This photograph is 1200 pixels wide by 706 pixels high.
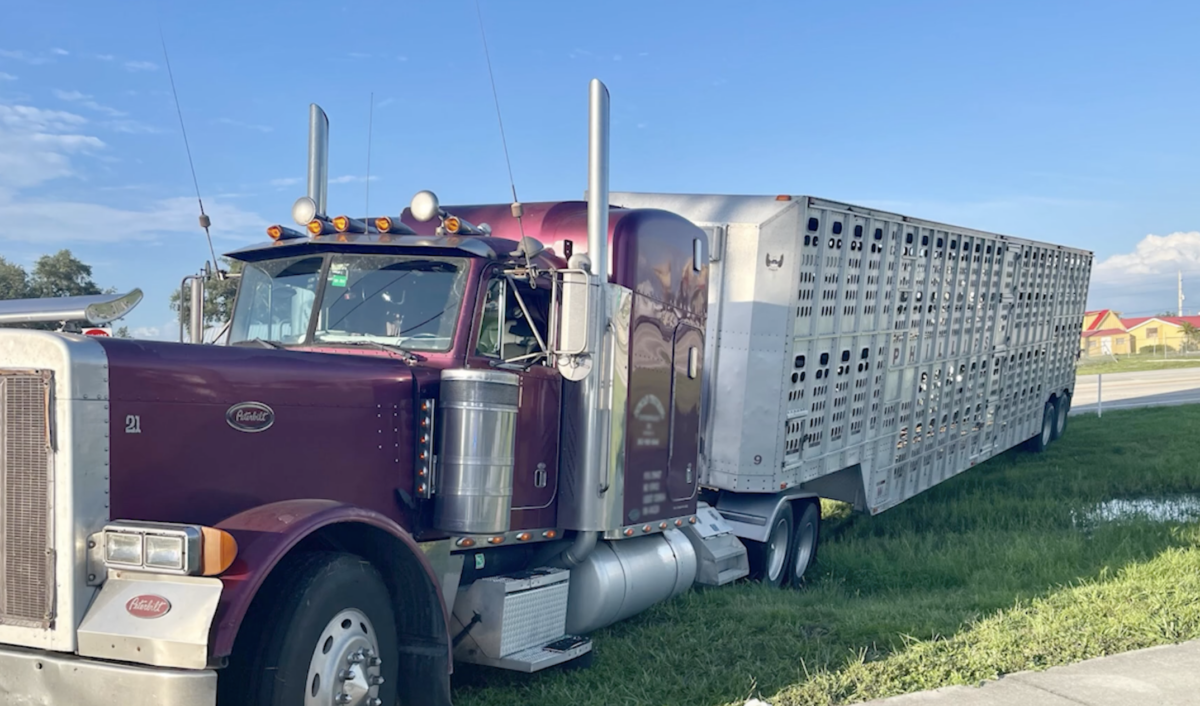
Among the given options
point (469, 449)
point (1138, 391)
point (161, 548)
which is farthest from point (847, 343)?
point (1138, 391)

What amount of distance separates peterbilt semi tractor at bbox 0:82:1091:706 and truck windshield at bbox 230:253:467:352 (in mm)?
14

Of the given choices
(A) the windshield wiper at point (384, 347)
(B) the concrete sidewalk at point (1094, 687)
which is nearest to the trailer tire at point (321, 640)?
(A) the windshield wiper at point (384, 347)

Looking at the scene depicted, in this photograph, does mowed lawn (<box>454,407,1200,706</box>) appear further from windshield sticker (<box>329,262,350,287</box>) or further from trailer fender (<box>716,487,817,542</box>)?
windshield sticker (<box>329,262,350,287</box>)

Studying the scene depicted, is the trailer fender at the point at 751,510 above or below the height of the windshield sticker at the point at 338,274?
below

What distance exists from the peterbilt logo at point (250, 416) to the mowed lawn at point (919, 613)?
1941 millimetres

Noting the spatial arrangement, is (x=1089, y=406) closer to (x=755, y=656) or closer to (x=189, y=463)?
(x=755, y=656)

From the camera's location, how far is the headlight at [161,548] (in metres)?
3.61

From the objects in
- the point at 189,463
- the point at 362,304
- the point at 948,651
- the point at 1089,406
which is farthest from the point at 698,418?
the point at 1089,406

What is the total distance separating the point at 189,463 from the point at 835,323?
628cm

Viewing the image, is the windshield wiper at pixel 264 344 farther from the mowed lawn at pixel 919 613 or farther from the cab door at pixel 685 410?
the cab door at pixel 685 410

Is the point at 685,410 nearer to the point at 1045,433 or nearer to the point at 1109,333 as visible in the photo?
the point at 1045,433

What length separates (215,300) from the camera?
20.4 feet

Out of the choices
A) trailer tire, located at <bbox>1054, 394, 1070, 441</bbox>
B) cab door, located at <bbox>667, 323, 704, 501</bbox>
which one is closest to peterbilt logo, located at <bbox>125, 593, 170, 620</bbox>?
cab door, located at <bbox>667, 323, 704, 501</bbox>

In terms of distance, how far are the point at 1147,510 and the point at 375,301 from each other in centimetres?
918
